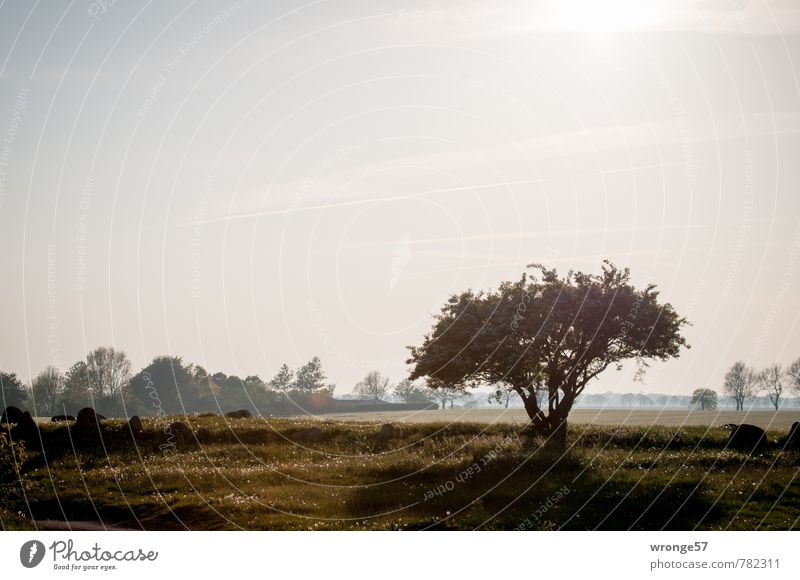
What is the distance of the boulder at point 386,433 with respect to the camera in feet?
162

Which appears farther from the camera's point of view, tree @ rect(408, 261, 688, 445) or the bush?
tree @ rect(408, 261, 688, 445)

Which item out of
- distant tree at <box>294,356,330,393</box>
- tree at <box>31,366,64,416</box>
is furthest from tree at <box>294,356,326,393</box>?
tree at <box>31,366,64,416</box>

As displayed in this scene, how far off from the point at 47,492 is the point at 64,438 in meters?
13.6

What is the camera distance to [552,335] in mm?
51938

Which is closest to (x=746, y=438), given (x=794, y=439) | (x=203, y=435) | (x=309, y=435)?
(x=794, y=439)

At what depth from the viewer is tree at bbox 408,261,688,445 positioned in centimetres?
5112

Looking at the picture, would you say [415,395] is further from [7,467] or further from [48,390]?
[7,467]

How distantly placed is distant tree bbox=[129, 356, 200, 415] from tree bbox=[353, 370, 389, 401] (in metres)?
32.7

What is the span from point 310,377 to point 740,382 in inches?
2941

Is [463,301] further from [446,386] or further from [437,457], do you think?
[437,457]

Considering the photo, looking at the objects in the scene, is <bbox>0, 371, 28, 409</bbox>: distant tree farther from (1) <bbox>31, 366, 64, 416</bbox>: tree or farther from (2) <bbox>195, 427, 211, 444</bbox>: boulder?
(2) <bbox>195, 427, 211, 444</bbox>: boulder

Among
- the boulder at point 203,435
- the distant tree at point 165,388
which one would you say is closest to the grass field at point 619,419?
the boulder at point 203,435

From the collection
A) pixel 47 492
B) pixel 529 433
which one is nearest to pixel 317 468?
pixel 47 492

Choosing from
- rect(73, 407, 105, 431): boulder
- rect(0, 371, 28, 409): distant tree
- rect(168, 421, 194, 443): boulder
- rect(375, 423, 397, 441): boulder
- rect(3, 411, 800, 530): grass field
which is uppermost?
rect(0, 371, 28, 409): distant tree
